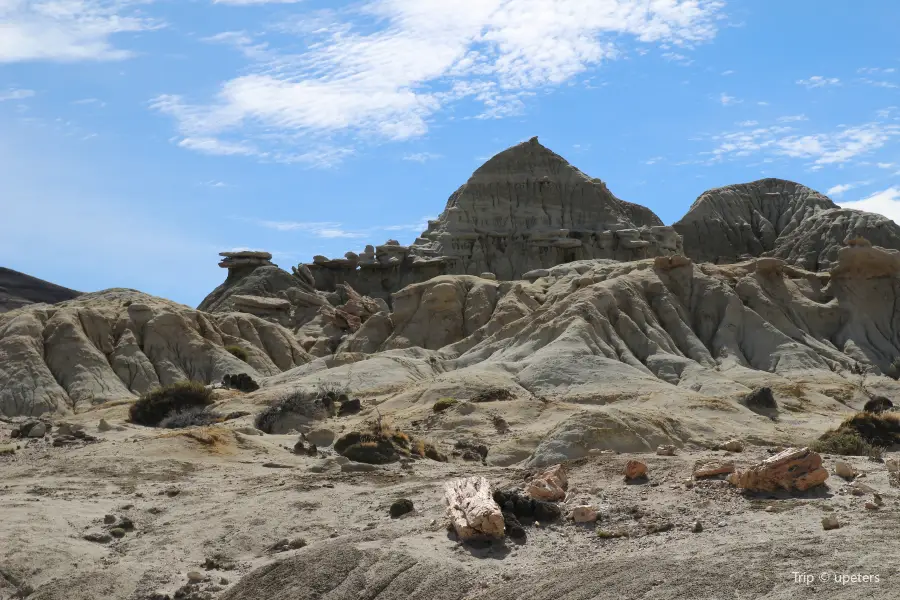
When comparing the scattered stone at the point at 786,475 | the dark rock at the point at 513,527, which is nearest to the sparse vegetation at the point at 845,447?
the scattered stone at the point at 786,475

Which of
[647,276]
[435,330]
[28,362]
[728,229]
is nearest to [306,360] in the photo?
[435,330]

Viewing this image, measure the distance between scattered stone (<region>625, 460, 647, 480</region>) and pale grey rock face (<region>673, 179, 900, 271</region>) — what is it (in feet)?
299

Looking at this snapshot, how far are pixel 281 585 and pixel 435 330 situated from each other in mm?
47976

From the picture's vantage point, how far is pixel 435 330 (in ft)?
201

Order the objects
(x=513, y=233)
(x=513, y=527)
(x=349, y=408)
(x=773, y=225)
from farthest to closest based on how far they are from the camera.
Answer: (x=773, y=225) < (x=513, y=233) < (x=349, y=408) < (x=513, y=527)

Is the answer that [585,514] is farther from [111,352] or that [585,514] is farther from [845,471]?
[111,352]

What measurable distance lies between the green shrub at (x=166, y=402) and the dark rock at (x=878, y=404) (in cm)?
2222

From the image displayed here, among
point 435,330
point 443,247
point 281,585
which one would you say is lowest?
point 281,585

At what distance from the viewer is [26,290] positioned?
11694 centimetres

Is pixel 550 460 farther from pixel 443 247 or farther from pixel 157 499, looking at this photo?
pixel 443 247

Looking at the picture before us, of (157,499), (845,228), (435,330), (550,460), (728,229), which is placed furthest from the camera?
(728,229)

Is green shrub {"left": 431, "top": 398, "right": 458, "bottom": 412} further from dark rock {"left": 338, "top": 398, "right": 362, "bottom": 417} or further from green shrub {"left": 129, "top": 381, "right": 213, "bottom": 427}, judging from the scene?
green shrub {"left": 129, "top": 381, "right": 213, "bottom": 427}

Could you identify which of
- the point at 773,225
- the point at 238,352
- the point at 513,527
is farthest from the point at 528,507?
the point at 773,225

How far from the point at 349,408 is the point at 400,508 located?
1969 centimetres
